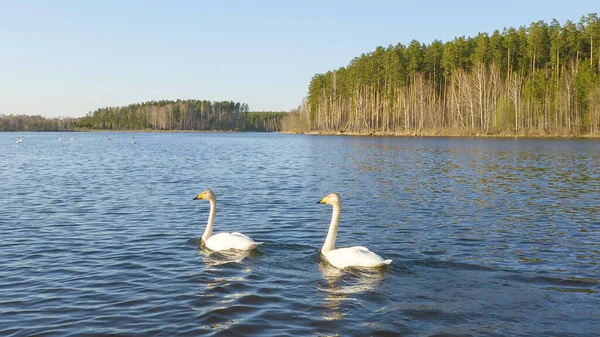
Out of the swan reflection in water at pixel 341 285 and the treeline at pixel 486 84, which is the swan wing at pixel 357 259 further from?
the treeline at pixel 486 84

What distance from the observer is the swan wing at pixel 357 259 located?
11.3 metres

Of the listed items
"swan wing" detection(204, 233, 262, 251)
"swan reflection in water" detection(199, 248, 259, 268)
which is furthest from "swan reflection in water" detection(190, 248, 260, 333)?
"swan wing" detection(204, 233, 262, 251)

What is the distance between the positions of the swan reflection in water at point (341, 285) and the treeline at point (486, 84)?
3273 inches

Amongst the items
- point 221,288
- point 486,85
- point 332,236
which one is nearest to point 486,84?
point 486,85

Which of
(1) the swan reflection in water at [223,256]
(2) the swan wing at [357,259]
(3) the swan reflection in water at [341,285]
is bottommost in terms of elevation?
(3) the swan reflection in water at [341,285]

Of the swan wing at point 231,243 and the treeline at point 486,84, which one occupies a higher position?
the treeline at point 486,84

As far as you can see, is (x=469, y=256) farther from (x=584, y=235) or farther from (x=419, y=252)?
(x=584, y=235)

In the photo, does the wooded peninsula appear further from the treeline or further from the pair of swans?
the pair of swans

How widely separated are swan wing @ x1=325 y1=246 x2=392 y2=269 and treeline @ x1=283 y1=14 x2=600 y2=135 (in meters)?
82.9

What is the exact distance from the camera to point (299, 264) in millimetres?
12312

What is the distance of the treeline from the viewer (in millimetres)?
89812

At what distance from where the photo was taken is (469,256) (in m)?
13.0

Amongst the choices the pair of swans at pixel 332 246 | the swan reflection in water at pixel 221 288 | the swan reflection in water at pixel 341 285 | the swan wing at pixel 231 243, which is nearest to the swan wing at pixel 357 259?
the pair of swans at pixel 332 246

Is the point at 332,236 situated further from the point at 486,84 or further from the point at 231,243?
the point at 486,84
